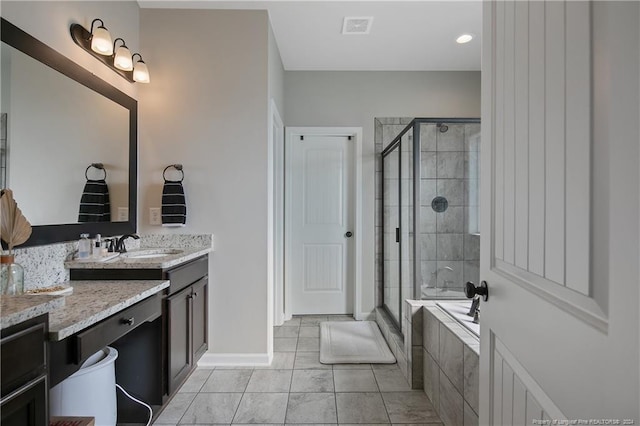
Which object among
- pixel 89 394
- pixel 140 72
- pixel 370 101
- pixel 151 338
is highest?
pixel 370 101

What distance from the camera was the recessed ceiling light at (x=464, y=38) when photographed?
2.84 metres

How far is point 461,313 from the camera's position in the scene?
2.06 meters

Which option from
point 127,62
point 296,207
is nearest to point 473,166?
point 296,207

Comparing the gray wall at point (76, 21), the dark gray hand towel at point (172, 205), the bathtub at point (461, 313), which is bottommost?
the bathtub at point (461, 313)

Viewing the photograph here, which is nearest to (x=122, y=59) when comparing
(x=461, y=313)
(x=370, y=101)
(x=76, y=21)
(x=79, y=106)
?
(x=76, y=21)

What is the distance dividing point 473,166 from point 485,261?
7.20 feet

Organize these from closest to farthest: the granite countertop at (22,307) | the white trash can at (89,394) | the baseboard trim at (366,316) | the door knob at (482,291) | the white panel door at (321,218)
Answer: the granite countertop at (22,307) < the door knob at (482,291) < the white trash can at (89,394) < the baseboard trim at (366,316) < the white panel door at (321,218)

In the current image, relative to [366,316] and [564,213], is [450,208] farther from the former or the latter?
[564,213]

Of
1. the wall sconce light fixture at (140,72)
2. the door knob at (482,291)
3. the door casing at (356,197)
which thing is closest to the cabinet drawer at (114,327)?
the door knob at (482,291)

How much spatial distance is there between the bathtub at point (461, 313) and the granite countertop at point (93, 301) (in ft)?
5.38

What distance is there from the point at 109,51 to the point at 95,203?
0.93m

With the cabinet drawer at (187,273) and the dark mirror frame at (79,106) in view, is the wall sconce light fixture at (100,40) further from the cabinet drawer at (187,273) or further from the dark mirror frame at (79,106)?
the cabinet drawer at (187,273)

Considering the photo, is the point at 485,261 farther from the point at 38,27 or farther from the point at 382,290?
the point at 382,290

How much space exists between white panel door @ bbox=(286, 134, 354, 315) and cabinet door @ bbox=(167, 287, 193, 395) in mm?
1636
